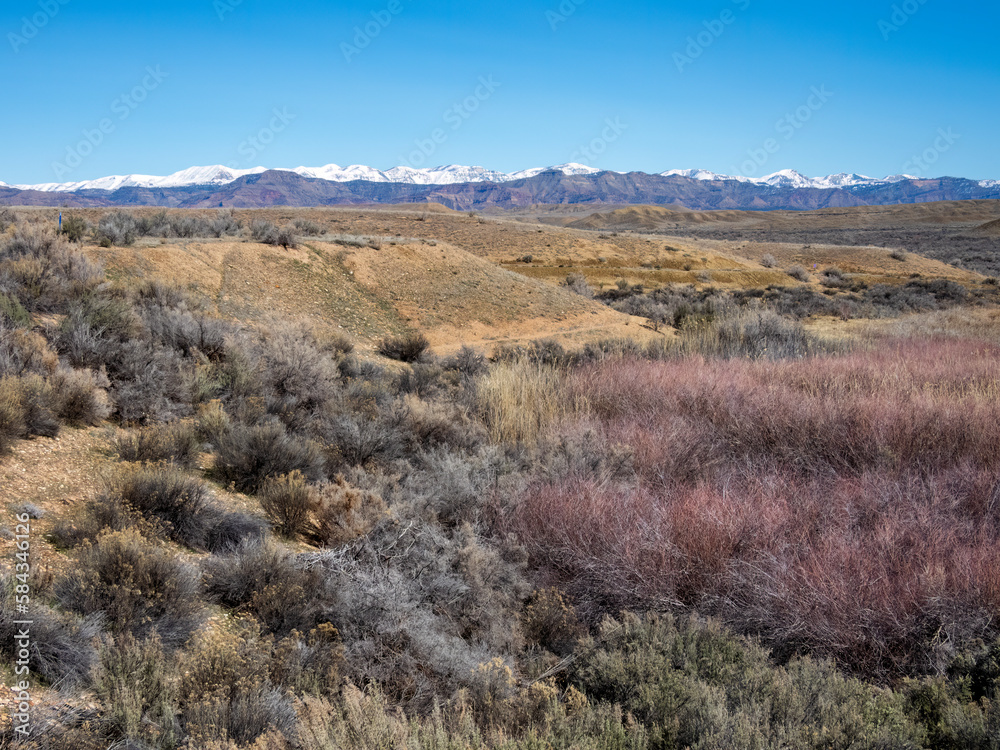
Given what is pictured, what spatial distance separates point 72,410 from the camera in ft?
17.5

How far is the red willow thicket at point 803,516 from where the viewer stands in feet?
10.4

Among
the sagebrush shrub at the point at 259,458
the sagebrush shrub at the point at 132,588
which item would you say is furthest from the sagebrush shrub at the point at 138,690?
the sagebrush shrub at the point at 259,458

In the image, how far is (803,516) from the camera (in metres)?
4.12

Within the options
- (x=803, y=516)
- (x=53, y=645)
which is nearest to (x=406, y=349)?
(x=803, y=516)

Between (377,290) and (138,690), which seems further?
(377,290)

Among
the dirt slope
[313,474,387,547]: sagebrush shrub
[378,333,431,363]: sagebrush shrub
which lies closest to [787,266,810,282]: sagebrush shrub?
the dirt slope

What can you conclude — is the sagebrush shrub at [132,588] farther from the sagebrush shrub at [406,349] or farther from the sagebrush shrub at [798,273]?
the sagebrush shrub at [798,273]

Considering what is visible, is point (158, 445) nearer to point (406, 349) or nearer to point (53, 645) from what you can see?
point (53, 645)

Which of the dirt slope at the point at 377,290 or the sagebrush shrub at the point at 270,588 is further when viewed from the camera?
the dirt slope at the point at 377,290

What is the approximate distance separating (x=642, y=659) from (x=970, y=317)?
60.3 feet

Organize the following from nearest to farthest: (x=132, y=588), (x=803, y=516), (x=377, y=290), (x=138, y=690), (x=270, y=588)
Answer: (x=138, y=690) → (x=132, y=588) → (x=270, y=588) → (x=803, y=516) → (x=377, y=290)

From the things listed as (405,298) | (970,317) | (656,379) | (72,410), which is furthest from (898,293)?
(72,410)

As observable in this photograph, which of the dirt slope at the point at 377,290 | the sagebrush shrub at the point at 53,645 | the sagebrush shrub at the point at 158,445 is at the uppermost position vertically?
the dirt slope at the point at 377,290

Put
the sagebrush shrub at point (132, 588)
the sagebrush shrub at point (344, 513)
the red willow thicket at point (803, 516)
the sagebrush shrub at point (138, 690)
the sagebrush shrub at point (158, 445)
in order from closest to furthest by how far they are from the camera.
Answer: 1. the sagebrush shrub at point (138, 690)
2. the sagebrush shrub at point (132, 588)
3. the red willow thicket at point (803, 516)
4. the sagebrush shrub at point (344, 513)
5. the sagebrush shrub at point (158, 445)
